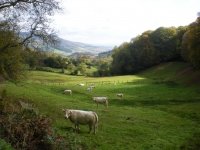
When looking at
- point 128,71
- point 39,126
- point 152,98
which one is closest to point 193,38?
point 152,98

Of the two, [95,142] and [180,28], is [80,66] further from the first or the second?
[95,142]

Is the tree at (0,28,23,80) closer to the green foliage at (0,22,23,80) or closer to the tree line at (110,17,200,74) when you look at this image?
the green foliage at (0,22,23,80)

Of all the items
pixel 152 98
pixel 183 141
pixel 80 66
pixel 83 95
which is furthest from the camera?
pixel 80 66

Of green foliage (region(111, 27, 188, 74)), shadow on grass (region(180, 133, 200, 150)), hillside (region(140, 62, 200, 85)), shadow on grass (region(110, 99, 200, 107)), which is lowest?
shadow on grass (region(180, 133, 200, 150))

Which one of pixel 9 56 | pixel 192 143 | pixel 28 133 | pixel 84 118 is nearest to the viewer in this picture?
pixel 28 133

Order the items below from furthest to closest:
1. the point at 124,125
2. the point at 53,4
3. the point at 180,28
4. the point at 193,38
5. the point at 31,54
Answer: the point at 180,28
the point at 193,38
the point at 31,54
the point at 53,4
the point at 124,125

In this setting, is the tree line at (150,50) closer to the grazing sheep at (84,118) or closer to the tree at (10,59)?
the tree at (10,59)

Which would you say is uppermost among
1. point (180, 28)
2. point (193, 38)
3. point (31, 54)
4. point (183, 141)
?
point (180, 28)

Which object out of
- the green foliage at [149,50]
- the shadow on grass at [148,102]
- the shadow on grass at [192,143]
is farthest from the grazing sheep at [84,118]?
the green foliage at [149,50]

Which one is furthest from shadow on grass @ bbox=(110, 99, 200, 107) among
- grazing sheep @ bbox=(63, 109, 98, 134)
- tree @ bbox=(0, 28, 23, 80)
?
grazing sheep @ bbox=(63, 109, 98, 134)

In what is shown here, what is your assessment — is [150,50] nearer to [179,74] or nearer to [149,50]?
[149,50]

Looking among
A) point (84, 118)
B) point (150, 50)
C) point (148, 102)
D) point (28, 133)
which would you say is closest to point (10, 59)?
point (84, 118)

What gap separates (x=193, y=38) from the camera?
7781 centimetres

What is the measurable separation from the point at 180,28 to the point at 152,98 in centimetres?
8929
